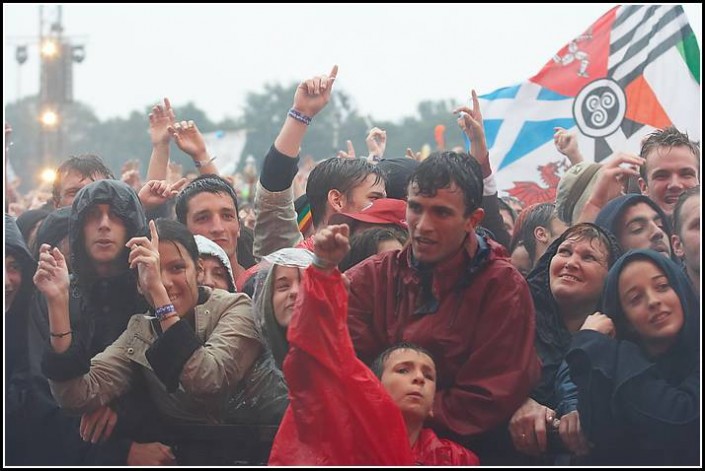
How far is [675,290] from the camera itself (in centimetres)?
407

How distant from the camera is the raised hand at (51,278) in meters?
4.11

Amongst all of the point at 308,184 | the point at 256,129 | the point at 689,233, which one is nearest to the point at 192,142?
the point at 308,184

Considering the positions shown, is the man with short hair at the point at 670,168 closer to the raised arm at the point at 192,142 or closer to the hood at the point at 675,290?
the hood at the point at 675,290

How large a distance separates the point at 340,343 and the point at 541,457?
35.8 inches

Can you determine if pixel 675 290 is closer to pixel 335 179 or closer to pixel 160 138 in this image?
pixel 335 179

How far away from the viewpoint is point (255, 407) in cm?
423

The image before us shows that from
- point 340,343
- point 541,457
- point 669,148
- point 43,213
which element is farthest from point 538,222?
point 43,213

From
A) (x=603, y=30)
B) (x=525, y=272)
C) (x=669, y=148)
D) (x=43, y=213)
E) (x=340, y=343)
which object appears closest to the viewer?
(x=340, y=343)

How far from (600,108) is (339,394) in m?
3.54

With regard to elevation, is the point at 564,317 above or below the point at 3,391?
above

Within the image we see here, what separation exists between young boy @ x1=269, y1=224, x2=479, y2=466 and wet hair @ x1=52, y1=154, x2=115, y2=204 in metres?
2.33

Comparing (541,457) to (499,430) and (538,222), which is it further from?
(538,222)

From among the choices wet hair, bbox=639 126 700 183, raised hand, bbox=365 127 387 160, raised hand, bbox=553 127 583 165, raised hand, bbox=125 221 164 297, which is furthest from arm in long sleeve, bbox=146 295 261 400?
raised hand, bbox=553 127 583 165

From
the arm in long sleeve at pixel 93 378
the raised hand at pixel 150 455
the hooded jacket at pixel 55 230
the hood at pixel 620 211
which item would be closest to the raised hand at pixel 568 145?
the hood at pixel 620 211
